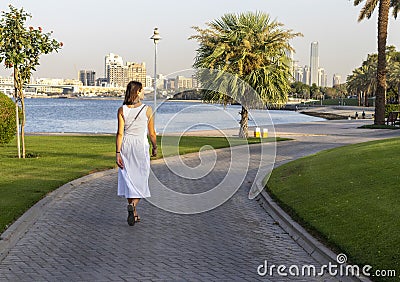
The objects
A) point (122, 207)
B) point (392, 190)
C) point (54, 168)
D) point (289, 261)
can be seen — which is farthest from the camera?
point (54, 168)

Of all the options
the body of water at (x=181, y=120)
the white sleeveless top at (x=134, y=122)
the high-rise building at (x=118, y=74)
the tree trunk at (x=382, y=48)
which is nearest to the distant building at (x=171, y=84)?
the body of water at (x=181, y=120)

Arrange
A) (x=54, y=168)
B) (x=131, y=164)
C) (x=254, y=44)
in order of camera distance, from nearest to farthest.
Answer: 1. (x=131, y=164)
2. (x=54, y=168)
3. (x=254, y=44)

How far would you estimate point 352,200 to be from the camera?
932cm

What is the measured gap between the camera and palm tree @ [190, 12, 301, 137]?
24.8 meters

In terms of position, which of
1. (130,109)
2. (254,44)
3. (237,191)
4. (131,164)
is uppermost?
(254,44)

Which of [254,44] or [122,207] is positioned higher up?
[254,44]

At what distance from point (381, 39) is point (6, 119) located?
2443 centimetres

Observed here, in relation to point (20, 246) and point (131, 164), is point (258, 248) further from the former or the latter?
point (20, 246)

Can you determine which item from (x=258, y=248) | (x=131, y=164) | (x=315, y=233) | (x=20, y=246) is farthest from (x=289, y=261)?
(x=20, y=246)

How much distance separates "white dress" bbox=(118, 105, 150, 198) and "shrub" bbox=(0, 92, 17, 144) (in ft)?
38.8

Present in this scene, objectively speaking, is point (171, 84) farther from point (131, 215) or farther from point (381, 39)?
point (381, 39)

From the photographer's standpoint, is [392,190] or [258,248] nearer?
[258,248]

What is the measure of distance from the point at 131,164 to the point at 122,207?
198 cm

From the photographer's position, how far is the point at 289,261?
22.6 feet
